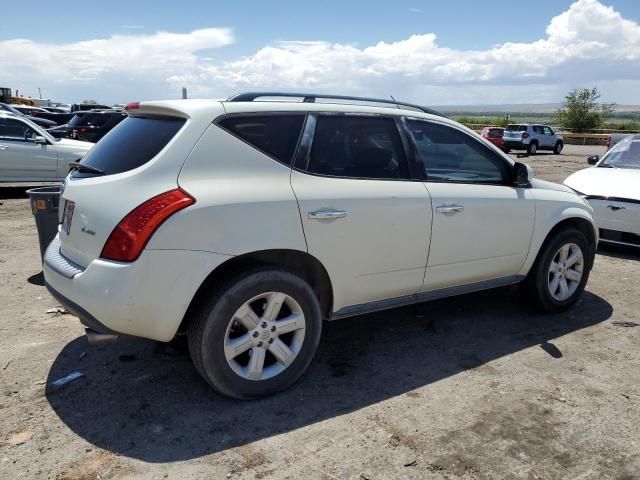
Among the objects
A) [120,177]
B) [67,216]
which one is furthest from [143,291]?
[67,216]

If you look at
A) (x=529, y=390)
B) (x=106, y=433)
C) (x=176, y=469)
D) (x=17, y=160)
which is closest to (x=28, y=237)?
(x=17, y=160)

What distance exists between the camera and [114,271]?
290 cm

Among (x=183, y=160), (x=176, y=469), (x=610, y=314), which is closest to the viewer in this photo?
(x=176, y=469)

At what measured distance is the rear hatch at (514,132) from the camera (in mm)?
28944

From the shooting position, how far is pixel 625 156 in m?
8.23

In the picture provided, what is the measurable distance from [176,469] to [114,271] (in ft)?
3.43

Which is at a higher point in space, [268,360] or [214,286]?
[214,286]

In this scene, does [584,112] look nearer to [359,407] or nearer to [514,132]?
[514,132]

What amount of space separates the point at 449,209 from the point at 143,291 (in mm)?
2203

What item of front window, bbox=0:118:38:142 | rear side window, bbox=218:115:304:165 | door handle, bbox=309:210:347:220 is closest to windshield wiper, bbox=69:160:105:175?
rear side window, bbox=218:115:304:165

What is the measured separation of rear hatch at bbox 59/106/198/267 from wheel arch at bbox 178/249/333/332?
0.57m

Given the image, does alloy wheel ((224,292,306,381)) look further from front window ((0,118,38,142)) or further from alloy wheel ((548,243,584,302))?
front window ((0,118,38,142))

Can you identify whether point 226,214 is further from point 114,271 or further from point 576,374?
point 576,374

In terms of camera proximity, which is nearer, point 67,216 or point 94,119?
point 67,216
